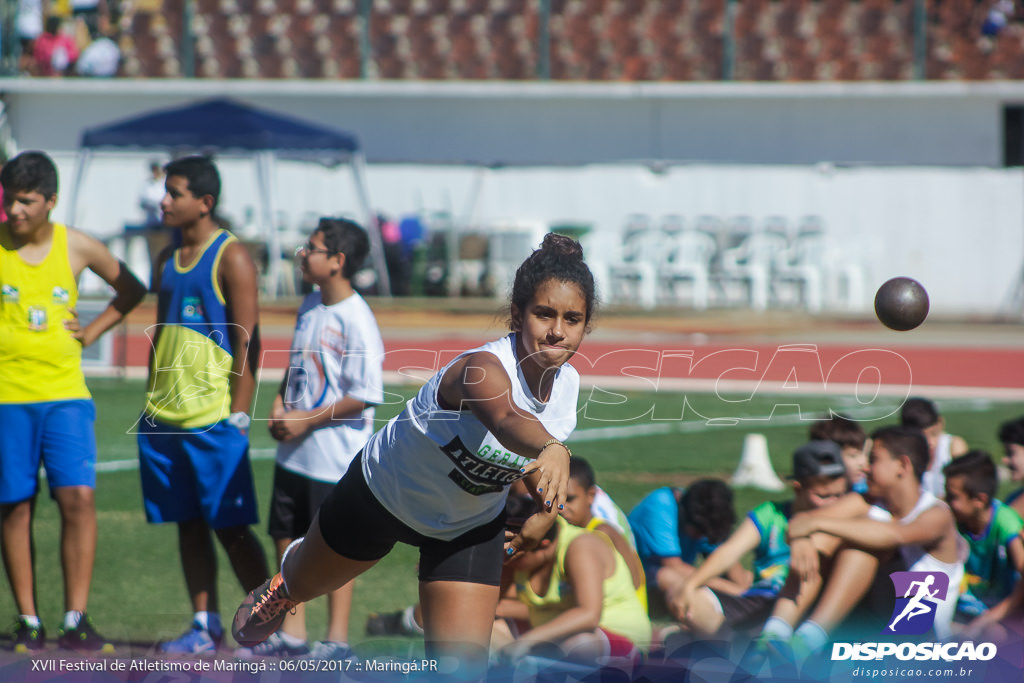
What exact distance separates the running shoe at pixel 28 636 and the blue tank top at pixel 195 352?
1032 mm

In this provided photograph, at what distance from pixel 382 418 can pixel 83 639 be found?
1802 mm

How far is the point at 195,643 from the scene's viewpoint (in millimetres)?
5273

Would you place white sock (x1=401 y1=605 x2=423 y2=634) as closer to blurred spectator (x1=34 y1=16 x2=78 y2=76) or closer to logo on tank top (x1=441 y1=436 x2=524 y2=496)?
logo on tank top (x1=441 y1=436 x2=524 y2=496)

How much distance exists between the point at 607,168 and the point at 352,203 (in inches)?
199

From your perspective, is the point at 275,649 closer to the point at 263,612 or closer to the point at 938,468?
the point at 263,612

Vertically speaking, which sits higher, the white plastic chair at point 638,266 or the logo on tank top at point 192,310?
the white plastic chair at point 638,266

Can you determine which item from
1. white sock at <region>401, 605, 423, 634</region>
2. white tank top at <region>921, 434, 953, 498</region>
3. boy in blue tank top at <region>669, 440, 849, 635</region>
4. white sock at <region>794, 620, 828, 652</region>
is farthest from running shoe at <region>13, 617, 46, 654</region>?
white tank top at <region>921, 434, 953, 498</region>

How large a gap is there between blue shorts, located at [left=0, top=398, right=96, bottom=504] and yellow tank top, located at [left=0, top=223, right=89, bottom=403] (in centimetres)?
6

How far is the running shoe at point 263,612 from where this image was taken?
4.50 meters

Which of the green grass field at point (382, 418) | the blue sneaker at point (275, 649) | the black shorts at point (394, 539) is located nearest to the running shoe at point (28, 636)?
the green grass field at point (382, 418)

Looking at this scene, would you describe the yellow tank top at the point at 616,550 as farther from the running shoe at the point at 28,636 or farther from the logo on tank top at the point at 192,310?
the running shoe at the point at 28,636

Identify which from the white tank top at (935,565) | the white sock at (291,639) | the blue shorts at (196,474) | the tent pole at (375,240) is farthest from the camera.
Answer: the tent pole at (375,240)

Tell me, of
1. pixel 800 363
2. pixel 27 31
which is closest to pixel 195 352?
pixel 800 363

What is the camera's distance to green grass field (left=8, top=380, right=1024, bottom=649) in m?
6.02
